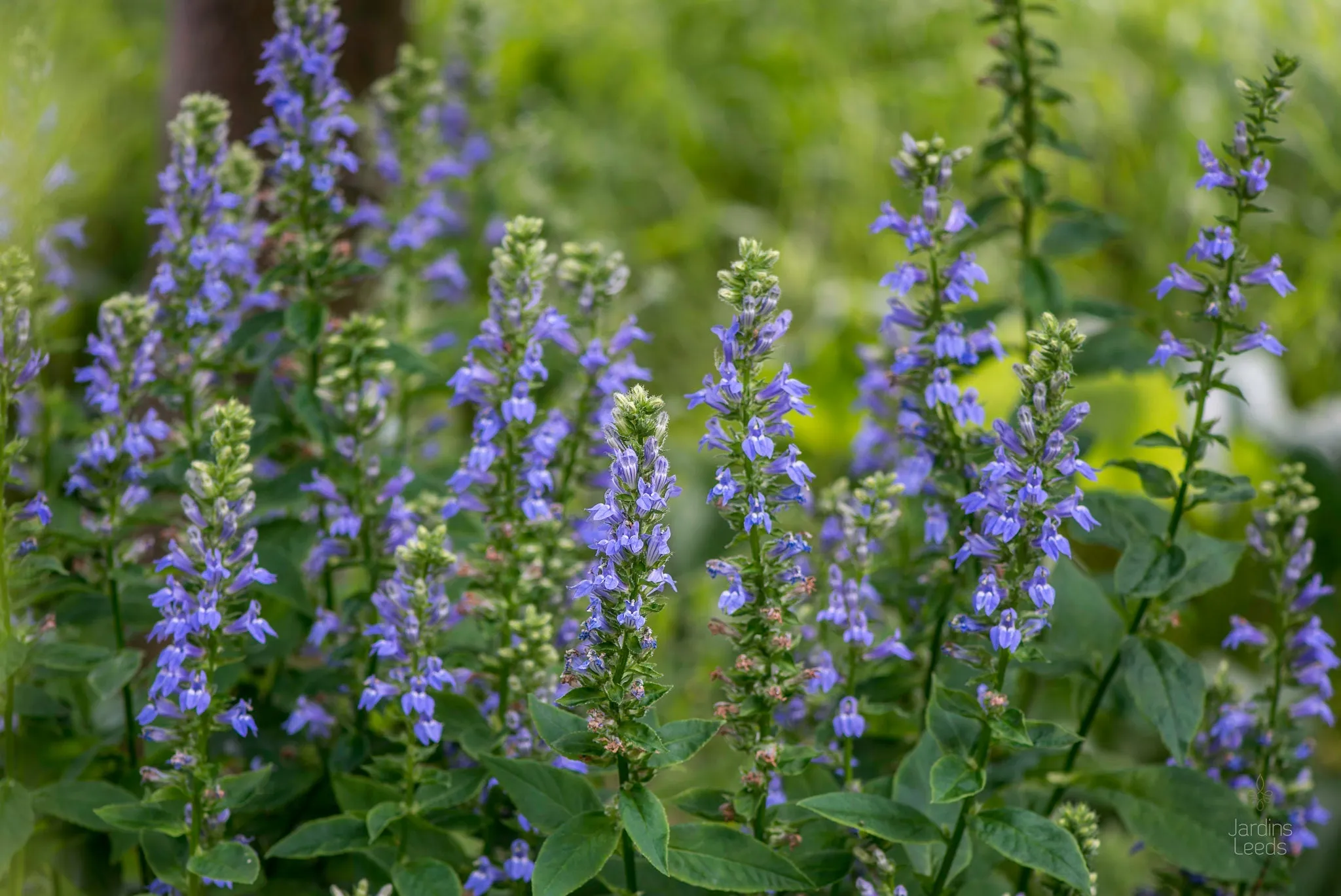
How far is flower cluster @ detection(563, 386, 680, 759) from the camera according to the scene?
186cm

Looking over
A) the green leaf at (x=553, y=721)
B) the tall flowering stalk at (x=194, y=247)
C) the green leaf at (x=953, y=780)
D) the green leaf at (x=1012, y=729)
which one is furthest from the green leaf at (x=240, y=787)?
the green leaf at (x=1012, y=729)

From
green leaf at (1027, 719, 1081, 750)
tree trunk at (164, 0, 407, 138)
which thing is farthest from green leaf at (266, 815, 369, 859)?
tree trunk at (164, 0, 407, 138)

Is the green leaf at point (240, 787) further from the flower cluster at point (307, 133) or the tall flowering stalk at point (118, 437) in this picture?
the flower cluster at point (307, 133)

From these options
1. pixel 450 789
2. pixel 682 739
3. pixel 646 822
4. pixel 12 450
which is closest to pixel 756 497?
pixel 682 739

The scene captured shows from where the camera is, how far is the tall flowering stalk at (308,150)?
260 centimetres

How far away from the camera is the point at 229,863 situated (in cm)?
207

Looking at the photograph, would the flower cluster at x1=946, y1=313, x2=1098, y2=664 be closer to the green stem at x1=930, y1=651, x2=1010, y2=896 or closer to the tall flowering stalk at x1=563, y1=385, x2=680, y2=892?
the green stem at x1=930, y1=651, x2=1010, y2=896

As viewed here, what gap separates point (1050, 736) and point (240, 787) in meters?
1.42

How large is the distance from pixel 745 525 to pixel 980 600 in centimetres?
41

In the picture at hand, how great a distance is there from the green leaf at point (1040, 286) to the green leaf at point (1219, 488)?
674 mm

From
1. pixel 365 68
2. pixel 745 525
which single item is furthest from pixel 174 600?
pixel 365 68

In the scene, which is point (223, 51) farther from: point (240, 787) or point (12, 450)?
point (240, 787)

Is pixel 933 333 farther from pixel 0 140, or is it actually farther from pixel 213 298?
pixel 0 140

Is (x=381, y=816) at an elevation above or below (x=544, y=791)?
below
